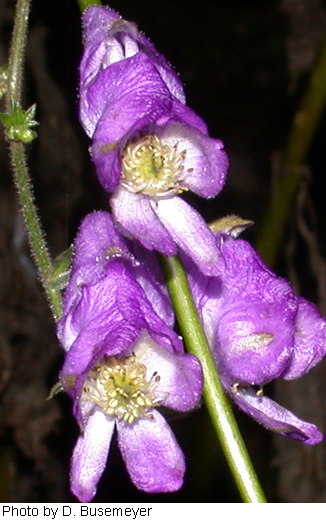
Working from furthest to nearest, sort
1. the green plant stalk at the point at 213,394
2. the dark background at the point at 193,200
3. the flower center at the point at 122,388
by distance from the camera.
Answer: the dark background at the point at 193,200
the flower center at the point at 122,388
the green plant stalk at the point at 213,394

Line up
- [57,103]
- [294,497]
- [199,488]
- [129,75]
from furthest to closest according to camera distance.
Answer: [294,497]
[57,103]
[199,488]
[129,75]

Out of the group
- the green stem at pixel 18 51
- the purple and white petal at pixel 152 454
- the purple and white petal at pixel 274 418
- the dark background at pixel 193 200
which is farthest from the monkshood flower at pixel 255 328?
the dark background at pixel 193 200

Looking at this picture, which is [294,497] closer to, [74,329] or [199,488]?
[199,488]

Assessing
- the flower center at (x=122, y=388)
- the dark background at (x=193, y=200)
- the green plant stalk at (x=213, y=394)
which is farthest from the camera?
the dark background at (x=193, y=200)

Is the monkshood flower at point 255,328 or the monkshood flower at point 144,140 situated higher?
the monkshood flower at point 144,140

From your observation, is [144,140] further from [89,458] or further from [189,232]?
[89,458]

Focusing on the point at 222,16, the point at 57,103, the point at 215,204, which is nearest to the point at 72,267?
the point at 57,103

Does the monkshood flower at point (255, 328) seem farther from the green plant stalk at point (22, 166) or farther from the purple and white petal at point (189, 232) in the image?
the green plant stalk at point (22, 166)

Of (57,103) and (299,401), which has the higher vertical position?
(57,103)
